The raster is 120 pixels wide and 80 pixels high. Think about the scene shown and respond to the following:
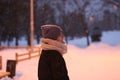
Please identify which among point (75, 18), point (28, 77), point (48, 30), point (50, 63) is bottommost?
point (28, 77)

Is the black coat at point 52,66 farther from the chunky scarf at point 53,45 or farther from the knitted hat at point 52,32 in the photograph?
the knitted hat at point 52,32

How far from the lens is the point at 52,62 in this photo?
5191 mm

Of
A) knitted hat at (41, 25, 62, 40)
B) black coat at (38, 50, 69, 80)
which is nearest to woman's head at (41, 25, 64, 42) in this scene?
knitted hat at (41, 25, 62, 40)

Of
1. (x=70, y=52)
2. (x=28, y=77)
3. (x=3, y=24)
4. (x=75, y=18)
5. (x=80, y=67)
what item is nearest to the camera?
(x=28, y=77)

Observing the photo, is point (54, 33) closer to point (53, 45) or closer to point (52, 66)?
point (53, 45)

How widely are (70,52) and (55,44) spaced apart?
2158 centimetres

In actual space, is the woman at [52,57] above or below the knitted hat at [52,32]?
below

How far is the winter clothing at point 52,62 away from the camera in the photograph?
17.0 ft

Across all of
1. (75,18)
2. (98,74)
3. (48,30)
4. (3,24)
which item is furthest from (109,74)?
(75,18)

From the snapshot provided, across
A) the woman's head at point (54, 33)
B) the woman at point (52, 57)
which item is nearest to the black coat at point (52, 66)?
the woman at point (52, 57)

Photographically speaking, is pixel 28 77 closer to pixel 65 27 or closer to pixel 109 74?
pixel 109 74

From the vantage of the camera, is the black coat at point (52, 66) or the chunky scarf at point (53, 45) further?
the chunky scarf at point (53, 45)

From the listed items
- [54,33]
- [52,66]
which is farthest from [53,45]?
[52,66]

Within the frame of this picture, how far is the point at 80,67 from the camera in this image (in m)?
18.2
